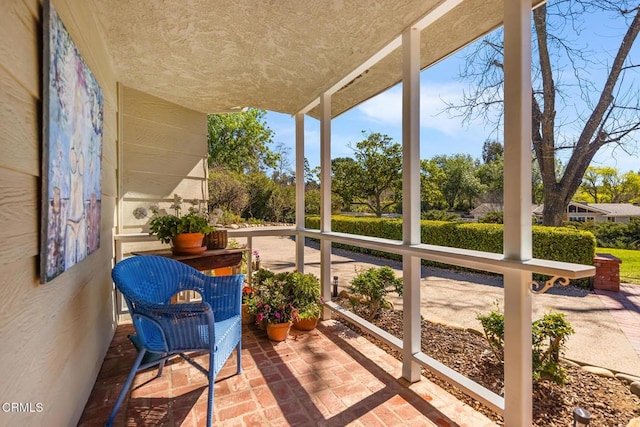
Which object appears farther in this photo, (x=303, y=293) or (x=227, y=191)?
(x=227, y=191)

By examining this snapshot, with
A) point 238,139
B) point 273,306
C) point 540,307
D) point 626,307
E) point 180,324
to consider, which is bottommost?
point 540,307

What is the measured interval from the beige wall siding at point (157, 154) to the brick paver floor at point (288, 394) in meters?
1.58

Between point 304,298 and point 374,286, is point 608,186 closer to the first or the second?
point 374,286

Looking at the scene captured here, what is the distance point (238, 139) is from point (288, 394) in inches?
474

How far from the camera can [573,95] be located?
2875 millimetres

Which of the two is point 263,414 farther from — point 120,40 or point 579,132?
point 579,132

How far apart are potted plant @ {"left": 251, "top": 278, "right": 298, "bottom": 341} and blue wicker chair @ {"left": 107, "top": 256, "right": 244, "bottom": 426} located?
0.56 m

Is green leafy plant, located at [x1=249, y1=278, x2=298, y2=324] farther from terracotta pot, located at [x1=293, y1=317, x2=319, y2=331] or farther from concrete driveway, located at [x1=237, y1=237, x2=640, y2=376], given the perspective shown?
concrete driveway, located at [x1=237, y1=237, x2=640, y2=376]

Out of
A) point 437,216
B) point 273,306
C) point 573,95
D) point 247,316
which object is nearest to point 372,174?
point 437,216

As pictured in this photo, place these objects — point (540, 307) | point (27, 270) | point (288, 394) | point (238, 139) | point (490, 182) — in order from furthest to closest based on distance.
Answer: point (238, 139)
point (490, 182)
point (540, 307)
point (288, 394)
point (27, 270)

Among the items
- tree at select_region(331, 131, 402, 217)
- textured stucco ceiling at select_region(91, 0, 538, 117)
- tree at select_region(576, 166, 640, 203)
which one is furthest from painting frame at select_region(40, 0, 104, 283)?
tree at select_region(331, 131, 402, 217)

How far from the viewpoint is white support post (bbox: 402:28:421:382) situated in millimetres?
2041

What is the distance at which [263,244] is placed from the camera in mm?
10633

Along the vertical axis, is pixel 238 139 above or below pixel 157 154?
above
